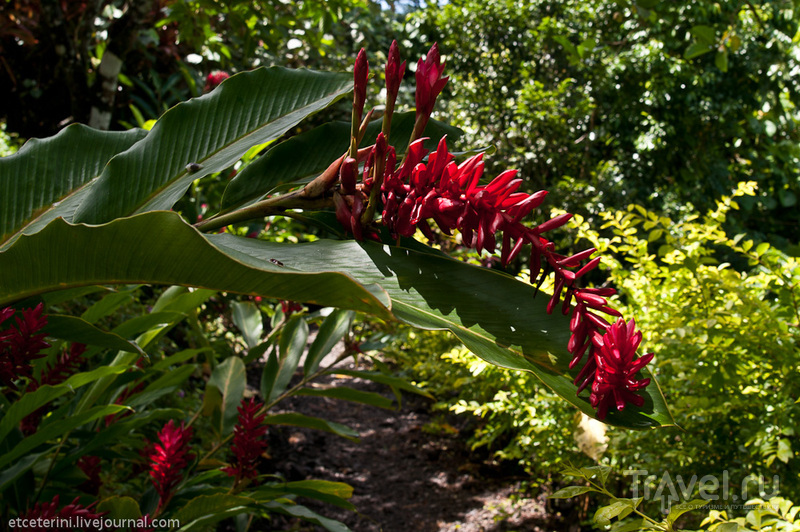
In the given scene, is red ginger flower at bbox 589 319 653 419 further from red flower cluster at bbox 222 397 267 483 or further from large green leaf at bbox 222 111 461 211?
red flower cluster at bbox 222 397 267 483

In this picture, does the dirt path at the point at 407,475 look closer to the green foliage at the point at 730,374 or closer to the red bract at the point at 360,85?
the green foliage at the point at 730,374

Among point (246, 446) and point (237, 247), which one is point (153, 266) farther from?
point (246, 446)

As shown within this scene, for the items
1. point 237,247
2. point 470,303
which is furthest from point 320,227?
point 470,303

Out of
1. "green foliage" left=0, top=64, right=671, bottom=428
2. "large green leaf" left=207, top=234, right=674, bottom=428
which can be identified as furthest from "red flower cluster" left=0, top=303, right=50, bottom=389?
"large green leaf" left=207, top=234, right=674, bottom=428

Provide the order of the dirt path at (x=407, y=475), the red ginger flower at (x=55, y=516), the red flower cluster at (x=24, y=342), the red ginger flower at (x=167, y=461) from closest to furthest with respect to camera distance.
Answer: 1. the red flower cluster at (x=24, y=342)
2. the red ginger flower at (x=55, y=516)
3. the red ginger flower at (x=167, y=461)
4. the dirt path at (x=407, y=475)

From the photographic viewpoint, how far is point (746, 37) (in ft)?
16.6

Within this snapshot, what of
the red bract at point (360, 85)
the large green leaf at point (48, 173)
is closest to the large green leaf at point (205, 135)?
the large green leaf at point (48, 173)

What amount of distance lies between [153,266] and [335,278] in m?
0.20

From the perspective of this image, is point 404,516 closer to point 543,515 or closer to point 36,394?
point 543,515

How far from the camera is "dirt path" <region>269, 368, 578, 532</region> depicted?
2766 mm

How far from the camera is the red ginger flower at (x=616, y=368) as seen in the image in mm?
538

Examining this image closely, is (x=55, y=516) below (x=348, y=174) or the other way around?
below

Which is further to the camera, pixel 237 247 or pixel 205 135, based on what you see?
pixel 205 135

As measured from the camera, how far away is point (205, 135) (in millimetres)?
857
